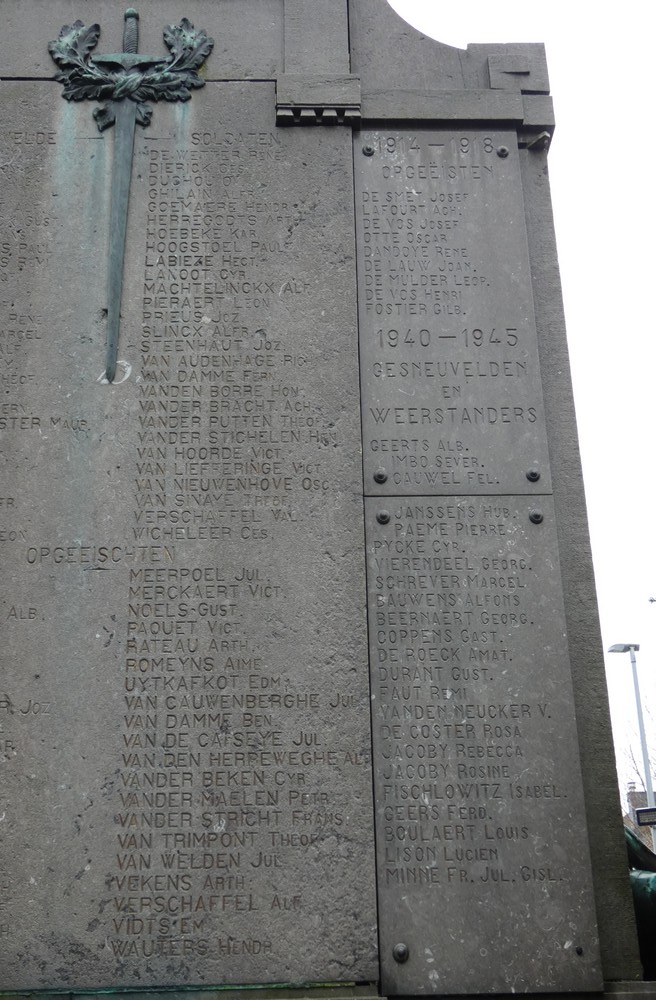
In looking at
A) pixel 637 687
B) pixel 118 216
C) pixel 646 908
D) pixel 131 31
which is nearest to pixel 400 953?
pixel 646 908

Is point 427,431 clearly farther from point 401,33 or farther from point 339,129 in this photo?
point 401,33

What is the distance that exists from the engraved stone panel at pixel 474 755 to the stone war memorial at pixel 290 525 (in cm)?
2

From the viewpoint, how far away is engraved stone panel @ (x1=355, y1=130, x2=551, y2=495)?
6.29 metres

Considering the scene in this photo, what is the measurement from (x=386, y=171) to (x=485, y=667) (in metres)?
3.54

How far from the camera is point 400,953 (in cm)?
519

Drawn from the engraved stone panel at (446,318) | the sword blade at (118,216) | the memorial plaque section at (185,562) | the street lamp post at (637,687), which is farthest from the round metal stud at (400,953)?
the street lamp post at (637,687)

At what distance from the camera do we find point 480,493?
6203mm

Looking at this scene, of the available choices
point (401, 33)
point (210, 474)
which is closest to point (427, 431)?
point (210, 474)

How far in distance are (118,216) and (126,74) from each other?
123 centimetres

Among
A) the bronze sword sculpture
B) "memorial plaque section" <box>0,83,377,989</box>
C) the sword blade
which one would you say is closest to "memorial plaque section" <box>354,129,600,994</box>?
"memorial plaque section" <box>0,83,377,989</box>

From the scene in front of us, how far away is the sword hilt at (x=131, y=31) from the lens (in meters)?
7.23

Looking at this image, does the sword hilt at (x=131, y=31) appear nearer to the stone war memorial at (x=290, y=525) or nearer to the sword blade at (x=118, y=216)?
the stone war memorial at (x=290, y=525)

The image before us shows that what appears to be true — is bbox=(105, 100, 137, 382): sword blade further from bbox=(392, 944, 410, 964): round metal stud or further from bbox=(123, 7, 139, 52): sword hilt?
bbox=(392, 944, 410, 964): round metal stud

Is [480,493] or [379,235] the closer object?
[480,493]
